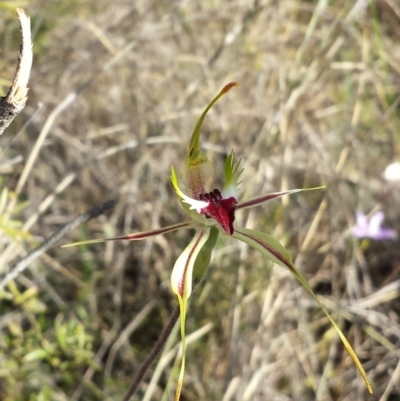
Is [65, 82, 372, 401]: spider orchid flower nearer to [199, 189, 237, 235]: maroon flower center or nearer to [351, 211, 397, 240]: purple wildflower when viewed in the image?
[199, 189, 237, 235]: maroon flower center

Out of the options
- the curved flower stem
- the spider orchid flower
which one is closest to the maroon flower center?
the spider orchid flower

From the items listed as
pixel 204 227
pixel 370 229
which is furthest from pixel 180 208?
pixel 204 227

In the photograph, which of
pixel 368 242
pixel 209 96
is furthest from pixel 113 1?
pixel 368 242

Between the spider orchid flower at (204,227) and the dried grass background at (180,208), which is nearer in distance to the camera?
the spider orchid flower at (204,227)

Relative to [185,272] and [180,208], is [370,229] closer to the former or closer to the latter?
[180,208]

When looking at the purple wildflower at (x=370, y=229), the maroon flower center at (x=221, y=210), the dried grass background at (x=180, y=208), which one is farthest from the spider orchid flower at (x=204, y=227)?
the purple wildflower at (x=370, y=229)

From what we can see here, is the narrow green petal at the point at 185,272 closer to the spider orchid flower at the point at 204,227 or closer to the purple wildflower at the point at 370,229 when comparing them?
the spider orchid flower at the point at 204,227
